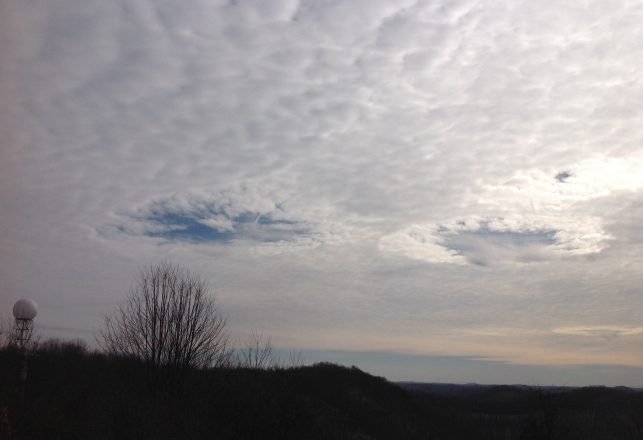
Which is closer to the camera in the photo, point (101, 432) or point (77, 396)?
point (101, 432)

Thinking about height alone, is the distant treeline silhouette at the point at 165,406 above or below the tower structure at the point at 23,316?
below

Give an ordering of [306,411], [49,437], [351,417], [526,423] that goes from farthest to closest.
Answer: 1. [351,417]
2. [526,423]
3. [306,411]
4. [49,437]

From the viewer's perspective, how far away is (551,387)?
24.3m

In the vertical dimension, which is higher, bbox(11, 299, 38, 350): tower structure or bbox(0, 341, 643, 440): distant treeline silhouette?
bbox(11, 299, 38, 350): tower structure

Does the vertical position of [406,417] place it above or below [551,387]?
below

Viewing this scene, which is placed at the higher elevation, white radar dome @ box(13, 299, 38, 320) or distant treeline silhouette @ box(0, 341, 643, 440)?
white radar dome @ box(13, 299, 38, 320)

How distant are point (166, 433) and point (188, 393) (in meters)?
3.39

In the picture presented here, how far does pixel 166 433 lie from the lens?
754 inches

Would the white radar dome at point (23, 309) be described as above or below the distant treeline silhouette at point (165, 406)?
above

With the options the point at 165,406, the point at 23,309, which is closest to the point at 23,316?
the point at 23,309

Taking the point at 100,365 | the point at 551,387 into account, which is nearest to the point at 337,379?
the point at 100,365

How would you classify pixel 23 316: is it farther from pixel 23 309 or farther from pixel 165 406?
pixel 165 406

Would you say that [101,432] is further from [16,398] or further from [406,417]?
[406,417]

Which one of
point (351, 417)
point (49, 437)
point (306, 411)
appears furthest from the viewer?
point (351, 417)
